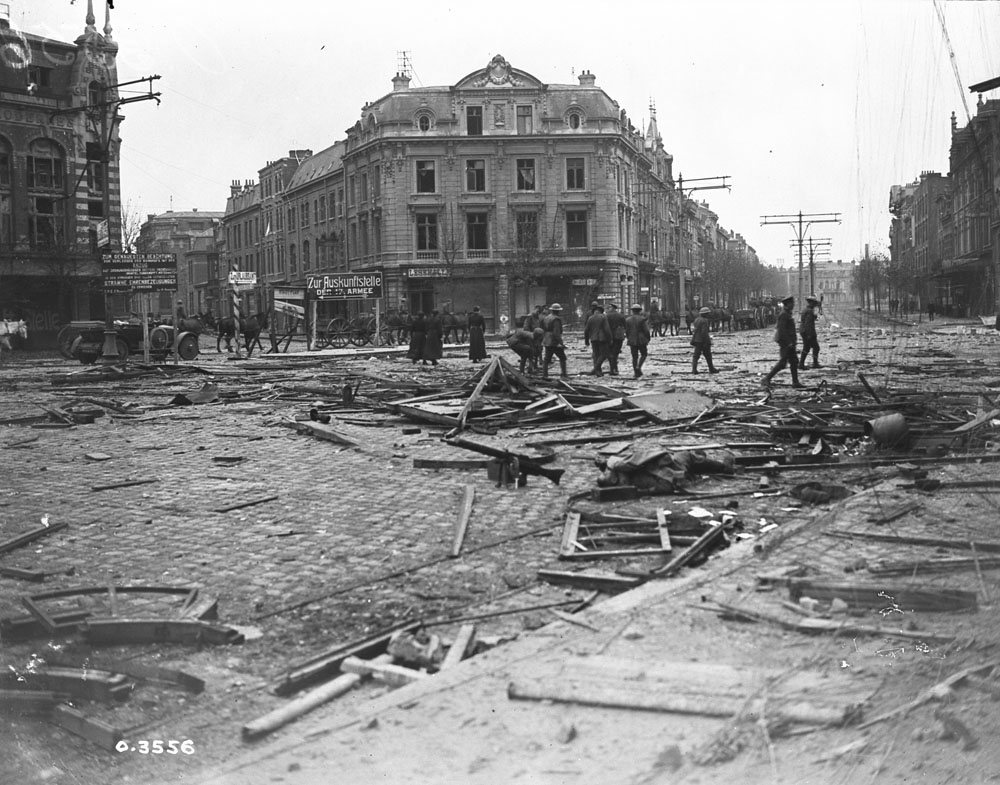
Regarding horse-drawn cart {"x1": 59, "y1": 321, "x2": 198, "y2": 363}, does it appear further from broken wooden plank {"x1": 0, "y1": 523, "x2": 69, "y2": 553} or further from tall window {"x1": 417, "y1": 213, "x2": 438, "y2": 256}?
tall window {"x1": 417, "y1": 213, "x2": 438, "y2": 256}

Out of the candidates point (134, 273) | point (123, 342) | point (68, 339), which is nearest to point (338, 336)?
point (68, 339)

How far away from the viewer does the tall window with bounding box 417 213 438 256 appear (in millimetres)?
60844

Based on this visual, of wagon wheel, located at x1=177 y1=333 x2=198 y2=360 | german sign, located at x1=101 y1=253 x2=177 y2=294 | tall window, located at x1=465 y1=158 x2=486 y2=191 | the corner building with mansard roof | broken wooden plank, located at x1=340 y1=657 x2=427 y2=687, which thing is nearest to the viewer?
broken wooden plank, located at x1=340 y1=657 x2=427 y2=687

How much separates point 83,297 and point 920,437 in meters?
42.3

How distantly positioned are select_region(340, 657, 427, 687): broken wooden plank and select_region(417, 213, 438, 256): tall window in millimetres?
57583

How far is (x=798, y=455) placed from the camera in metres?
9.52

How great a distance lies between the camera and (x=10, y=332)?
38812 millimetres

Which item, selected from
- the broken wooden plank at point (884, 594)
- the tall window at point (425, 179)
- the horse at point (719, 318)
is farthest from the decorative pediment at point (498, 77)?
the broken wooden plank at point (884, 594)

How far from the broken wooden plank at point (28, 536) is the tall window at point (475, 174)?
55.2 meters

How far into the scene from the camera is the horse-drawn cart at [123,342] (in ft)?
95.9

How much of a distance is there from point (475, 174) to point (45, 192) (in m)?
25.8

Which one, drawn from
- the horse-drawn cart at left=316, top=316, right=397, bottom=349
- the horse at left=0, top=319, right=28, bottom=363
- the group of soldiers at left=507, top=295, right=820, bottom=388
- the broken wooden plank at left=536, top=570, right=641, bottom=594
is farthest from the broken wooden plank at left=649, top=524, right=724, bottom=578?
the horse-drawn cart at left=316, top=316, right=397, bottom=349

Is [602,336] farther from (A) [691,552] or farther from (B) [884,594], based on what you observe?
(B) [884,594]

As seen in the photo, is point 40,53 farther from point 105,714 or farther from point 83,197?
point 105,714
